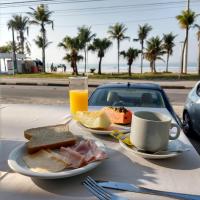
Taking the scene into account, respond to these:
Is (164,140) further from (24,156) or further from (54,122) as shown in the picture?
(54,122)

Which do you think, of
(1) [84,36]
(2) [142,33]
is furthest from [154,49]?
(1) [84,36]

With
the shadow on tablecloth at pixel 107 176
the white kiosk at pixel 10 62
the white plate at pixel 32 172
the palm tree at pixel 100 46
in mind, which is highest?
the palm tree at pixel 100 46

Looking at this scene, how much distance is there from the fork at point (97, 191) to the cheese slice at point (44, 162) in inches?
4.9

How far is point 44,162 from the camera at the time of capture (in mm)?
976

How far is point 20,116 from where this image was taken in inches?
A: 75.5

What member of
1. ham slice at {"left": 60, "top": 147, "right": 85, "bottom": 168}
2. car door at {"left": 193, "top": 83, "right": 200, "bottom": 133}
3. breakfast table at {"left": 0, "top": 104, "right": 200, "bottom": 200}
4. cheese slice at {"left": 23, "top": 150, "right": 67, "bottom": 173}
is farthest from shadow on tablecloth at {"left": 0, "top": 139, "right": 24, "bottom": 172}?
car door at {"left": 193, "top": 83, "right": 200, "bottom": 133}

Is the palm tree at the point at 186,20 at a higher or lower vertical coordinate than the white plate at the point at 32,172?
higher

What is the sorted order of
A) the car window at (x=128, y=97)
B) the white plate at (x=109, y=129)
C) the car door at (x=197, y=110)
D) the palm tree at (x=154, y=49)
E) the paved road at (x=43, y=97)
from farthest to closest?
the palm tree at (x=154, y=49) → the paved road at (x=43, y=97) → the car door at (x=197, y=110) → the car window at (x=128, y=97) → the white plate at (x=109, y=129)

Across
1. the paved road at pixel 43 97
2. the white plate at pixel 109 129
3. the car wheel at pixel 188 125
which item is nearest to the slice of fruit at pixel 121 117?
the white plate at pixel 109 129

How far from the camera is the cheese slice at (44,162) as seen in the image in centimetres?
93

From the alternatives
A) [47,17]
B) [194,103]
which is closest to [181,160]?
[194,103]

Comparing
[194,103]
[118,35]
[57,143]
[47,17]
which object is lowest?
[194,103]

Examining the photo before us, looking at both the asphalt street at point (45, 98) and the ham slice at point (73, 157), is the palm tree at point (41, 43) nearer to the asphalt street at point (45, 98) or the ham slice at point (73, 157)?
the asphalt street at point (45, 98)

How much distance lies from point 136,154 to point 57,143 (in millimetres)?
397
